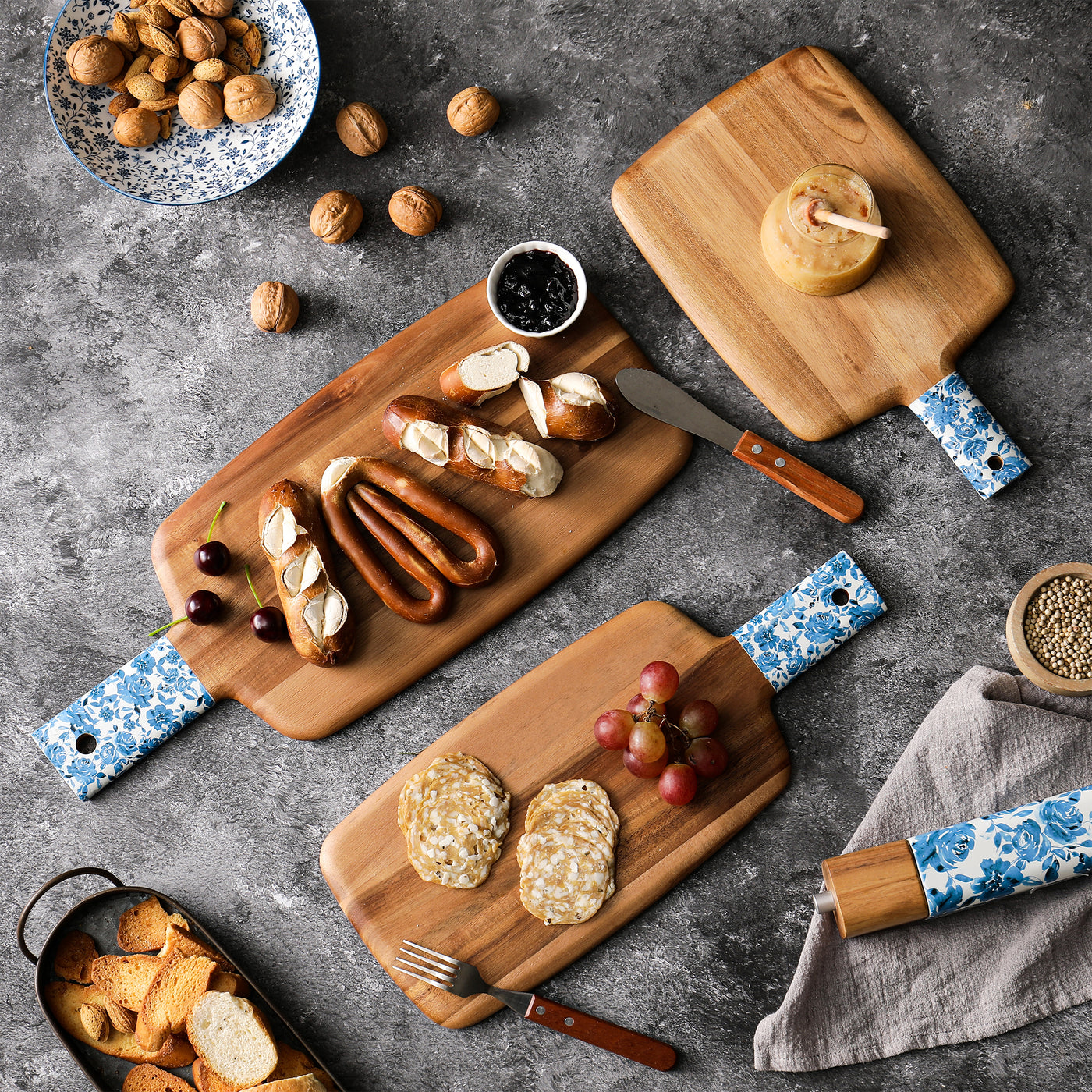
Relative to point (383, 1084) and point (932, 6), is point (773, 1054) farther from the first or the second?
point (932, 6)

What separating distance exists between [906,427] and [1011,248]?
449 millimetres

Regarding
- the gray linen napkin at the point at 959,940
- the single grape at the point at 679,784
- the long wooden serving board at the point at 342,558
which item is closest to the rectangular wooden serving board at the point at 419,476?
the long wooden serving board at the point at 342,558

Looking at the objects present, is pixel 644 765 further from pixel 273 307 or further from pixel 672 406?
pixel 273 307

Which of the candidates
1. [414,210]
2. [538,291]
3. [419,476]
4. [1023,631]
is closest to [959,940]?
[1023,631]

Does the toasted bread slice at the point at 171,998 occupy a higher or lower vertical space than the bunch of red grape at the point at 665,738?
higher

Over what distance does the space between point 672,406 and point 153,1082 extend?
1.85 m

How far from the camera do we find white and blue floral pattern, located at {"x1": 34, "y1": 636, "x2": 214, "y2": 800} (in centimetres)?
185

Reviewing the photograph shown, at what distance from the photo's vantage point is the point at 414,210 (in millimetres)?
1830

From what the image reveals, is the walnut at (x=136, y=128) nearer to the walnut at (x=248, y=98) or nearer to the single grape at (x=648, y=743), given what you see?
the walnut at (x=248, y=98)

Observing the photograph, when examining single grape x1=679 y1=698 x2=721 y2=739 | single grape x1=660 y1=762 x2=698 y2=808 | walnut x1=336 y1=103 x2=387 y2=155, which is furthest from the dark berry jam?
single grape x1=660 y1=762 x2=698 y2=808

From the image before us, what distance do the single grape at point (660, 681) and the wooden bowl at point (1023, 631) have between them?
68 centimetres

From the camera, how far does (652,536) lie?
6.09 feet

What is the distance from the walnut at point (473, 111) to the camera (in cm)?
183

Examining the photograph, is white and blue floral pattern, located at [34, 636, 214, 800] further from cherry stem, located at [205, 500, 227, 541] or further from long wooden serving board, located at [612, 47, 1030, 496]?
long wooden serving board, located at [612, 47, 1030, 496]
